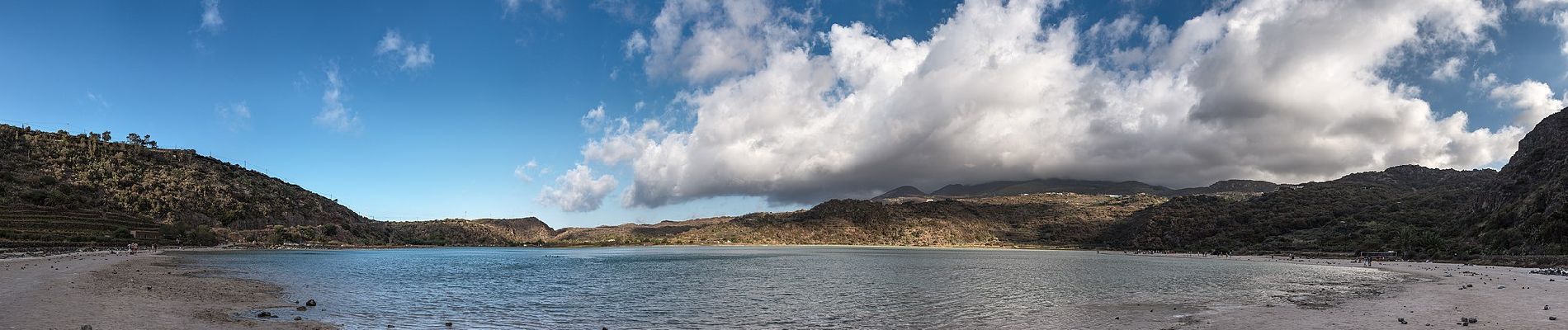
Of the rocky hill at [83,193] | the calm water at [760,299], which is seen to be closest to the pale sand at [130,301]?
the calm water at [760,299]

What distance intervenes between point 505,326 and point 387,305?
12.1 metres

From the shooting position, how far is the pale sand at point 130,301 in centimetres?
2322

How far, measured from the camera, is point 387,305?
36438 millimetres

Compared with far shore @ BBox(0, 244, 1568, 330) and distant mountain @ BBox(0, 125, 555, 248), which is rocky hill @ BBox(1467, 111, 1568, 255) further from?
distant mountain @ BBox(0, 125, 555, 248)

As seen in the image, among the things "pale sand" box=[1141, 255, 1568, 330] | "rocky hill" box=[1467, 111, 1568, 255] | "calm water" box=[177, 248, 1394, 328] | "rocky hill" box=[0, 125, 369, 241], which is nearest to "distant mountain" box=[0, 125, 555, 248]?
"rocky hill" box=[0, 125, 369, 241]

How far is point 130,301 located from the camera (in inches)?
1189

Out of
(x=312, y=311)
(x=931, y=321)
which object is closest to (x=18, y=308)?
(x=312, y=311)

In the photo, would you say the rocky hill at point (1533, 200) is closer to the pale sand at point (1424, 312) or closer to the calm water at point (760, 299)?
the calm water at point (760, 299)

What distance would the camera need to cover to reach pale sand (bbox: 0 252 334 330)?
76.2 ft

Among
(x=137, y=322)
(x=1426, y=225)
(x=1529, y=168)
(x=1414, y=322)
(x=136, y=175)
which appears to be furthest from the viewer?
(x=136, y=175)

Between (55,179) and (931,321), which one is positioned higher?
(55,179)

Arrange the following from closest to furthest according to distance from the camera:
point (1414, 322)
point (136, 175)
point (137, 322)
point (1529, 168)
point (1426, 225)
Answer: point (137, 322)
point (1414, 322)
point (1529, 168)
point (1426, 225)
point (136, 175)

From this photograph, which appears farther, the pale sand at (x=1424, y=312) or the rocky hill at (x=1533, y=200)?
the rocky hill at (x=1533, y=200)

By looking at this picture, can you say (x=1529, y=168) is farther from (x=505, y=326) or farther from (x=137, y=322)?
(x=137, y=322)
